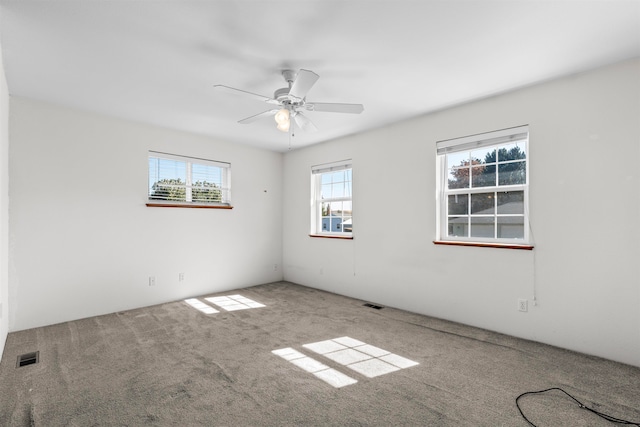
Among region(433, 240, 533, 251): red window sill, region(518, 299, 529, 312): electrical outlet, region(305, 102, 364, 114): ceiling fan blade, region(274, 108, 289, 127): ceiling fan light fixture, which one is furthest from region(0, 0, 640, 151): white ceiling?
region(518, 299, 529, 312): electrical outlet

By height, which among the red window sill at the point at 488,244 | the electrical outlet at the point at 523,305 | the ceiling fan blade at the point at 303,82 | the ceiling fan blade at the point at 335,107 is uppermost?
the ceiling fan blade at the point at 303,82

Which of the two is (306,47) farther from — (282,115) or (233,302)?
(233,302)

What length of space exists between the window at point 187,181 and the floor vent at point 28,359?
1998 millimetres

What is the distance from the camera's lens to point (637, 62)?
2441 mm

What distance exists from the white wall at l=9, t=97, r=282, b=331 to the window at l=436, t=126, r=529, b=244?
3264 millimetres

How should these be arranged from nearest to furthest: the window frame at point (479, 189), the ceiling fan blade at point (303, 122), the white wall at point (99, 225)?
the ceiling fan blade at point (303, 122) < the window frame at point (479, 189) < the white wall at point (99, 225)

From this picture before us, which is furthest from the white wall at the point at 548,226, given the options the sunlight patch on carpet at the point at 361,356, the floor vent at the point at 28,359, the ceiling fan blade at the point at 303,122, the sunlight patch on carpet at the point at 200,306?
the floor vent at the point at 28,359

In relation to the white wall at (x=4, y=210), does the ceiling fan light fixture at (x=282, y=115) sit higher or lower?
higher

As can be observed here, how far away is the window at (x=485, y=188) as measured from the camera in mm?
3125

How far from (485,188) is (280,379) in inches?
111

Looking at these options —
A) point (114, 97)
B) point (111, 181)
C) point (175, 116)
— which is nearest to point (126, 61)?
point (114, 97)

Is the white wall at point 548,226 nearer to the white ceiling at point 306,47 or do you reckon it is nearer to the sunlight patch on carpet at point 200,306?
the white ceiling at point 306,47

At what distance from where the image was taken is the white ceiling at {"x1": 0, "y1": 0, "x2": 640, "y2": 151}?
1.89 meters

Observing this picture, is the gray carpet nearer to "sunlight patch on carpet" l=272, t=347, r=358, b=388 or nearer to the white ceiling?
"sunlight patch on carpet" l=272, t=347, r=358, b=388
